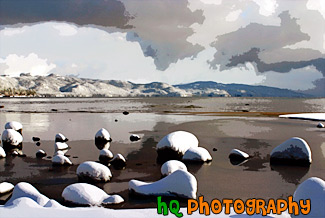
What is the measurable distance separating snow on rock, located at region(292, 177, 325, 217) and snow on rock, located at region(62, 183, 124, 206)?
6580 mm

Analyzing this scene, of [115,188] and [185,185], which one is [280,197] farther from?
[115,188]

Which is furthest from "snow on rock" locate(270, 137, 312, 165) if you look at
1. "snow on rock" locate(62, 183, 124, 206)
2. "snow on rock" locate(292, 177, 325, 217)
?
"snow on rock" locate(62, 183, 124, 206)

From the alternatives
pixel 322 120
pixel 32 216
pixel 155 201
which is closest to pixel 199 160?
pixel 155 201

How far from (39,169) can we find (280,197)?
1321cm

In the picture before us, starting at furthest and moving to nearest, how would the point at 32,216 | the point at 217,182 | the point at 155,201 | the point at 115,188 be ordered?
the point at 217,182
the point at 115,188
the point at 155,201
the point at 32,216

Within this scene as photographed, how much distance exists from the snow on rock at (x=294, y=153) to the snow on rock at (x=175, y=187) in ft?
30.4

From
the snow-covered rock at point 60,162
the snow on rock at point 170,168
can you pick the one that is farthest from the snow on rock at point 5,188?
the snow on rock at point 170,168

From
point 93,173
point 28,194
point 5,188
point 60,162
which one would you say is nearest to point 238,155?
point 93,173

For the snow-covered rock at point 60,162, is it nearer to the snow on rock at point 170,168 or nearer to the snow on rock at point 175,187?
the snow on rock at point 170,168

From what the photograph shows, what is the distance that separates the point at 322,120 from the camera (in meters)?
49.2

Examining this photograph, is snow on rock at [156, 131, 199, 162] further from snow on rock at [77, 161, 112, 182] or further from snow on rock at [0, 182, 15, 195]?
snow on rock at [0, 182, 15, 195]

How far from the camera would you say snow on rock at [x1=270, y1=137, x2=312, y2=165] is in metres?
18.4

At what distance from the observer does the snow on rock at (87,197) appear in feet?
36.1

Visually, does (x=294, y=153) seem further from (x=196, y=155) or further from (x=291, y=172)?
(x=196, y=155)
